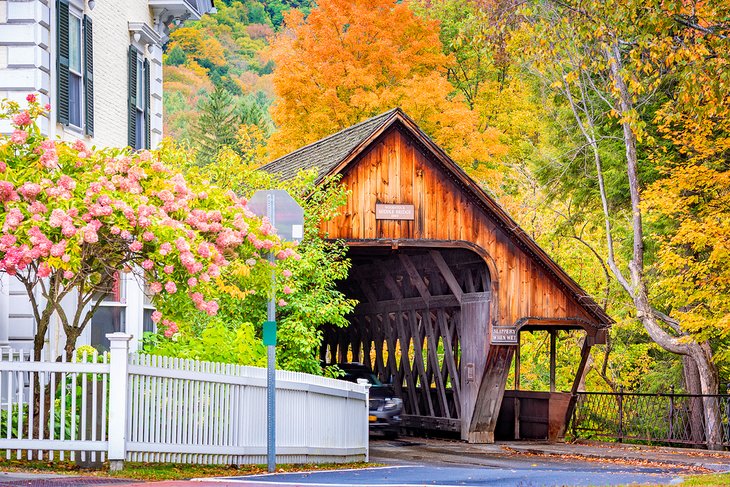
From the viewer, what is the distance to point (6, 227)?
13344mm

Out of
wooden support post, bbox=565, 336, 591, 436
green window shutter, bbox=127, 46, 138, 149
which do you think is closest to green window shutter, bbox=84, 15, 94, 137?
green window shutter, bbox=127, 46, 138, 149

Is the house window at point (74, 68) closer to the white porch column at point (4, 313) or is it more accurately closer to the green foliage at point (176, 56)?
the white porch column at point (4, 313)

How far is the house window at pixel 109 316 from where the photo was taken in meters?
20.4

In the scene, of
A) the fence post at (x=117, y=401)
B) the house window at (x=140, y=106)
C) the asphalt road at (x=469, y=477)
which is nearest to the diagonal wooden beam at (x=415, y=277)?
the house window at (x=140, y=106)

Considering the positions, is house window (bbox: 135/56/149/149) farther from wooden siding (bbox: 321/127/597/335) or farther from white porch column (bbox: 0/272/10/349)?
white porch column (bbox: 0/272/10/349)

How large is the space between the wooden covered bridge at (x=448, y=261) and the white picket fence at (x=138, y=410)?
8.70 m

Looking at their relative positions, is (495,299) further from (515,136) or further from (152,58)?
(515,136)

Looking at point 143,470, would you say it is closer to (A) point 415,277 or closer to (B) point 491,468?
(B) point 491,468

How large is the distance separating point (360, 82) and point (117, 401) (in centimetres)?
2850

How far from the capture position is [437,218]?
26.8m

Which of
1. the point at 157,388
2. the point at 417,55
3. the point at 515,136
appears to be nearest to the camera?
the point at 157,388

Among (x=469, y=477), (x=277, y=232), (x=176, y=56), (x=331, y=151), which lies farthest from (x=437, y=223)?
(x=176, y=56)

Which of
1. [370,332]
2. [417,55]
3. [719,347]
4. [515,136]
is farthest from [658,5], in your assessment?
[515,136]

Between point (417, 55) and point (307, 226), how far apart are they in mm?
22823
